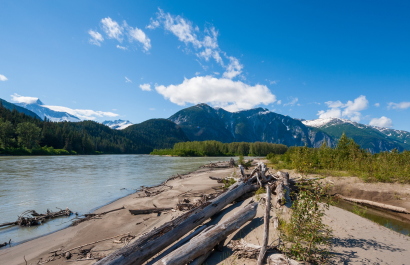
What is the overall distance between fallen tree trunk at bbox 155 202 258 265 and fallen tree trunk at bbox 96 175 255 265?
2.53ft

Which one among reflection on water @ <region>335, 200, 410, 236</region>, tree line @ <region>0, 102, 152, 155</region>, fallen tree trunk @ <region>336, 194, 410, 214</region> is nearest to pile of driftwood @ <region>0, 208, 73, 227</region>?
reflection on water @ <region>335, 200, 410, 236</region>

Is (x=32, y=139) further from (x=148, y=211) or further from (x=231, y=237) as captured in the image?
(x=231, y=237)

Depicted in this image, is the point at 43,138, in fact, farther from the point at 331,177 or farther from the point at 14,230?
the point at 331,177

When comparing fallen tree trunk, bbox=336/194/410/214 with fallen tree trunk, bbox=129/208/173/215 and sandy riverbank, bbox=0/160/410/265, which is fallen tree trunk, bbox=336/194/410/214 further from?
fallen tree trunk, bbox=129/208/173/215

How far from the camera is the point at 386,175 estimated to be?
15672mm

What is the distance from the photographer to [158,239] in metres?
5.62

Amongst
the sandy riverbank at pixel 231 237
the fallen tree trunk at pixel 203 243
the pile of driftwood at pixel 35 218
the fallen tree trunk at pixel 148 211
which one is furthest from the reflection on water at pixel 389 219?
the pile of driftwood at pixel 35 218

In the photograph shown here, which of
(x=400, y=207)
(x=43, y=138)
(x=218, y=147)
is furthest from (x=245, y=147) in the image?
(x=400, y=207)

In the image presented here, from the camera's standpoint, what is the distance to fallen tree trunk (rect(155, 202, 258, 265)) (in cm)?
470

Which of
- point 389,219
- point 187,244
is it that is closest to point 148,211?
point 187,244

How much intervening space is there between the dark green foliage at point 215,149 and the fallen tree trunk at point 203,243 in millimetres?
112707

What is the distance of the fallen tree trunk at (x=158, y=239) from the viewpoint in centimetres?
476

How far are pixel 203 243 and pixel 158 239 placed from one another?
138cm

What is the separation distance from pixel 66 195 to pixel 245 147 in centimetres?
15425
